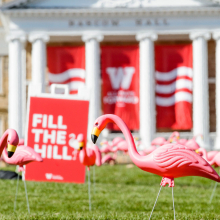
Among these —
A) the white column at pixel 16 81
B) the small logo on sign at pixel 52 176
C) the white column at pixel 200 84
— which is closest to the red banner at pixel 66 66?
the white column at pixel 16 81

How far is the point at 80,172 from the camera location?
10953 millimetres

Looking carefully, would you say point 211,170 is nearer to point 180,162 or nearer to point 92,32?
point 180,162

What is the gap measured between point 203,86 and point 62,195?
55.0ft

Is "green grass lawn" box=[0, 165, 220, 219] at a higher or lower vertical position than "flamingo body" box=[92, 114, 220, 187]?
lower

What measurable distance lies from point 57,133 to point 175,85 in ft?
49.9

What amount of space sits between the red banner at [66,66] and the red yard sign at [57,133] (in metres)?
14.5

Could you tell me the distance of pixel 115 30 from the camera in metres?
26.0

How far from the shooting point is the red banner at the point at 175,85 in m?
25.0

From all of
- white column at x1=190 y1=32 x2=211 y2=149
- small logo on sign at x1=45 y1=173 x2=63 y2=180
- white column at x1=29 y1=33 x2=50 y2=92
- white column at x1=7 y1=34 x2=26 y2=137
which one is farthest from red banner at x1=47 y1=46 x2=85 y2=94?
small logo on sign at x1=45 y1=173 x2=63 y2=180

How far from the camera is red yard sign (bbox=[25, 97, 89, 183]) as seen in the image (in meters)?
10.9

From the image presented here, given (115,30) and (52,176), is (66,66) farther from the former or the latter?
(52,176)

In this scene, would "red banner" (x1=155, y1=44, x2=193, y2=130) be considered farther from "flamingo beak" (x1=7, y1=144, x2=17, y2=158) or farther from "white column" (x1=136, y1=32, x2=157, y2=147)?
"flamingo beak" (x1=7, y1=144, x2=17, y2=158)

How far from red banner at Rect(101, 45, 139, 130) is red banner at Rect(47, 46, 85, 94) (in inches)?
51.3

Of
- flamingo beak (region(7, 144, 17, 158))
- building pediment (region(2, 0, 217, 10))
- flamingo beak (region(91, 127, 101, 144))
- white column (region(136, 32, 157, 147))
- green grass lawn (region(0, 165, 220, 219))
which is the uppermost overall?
building pediment (region(2, 0, 217, 10))
